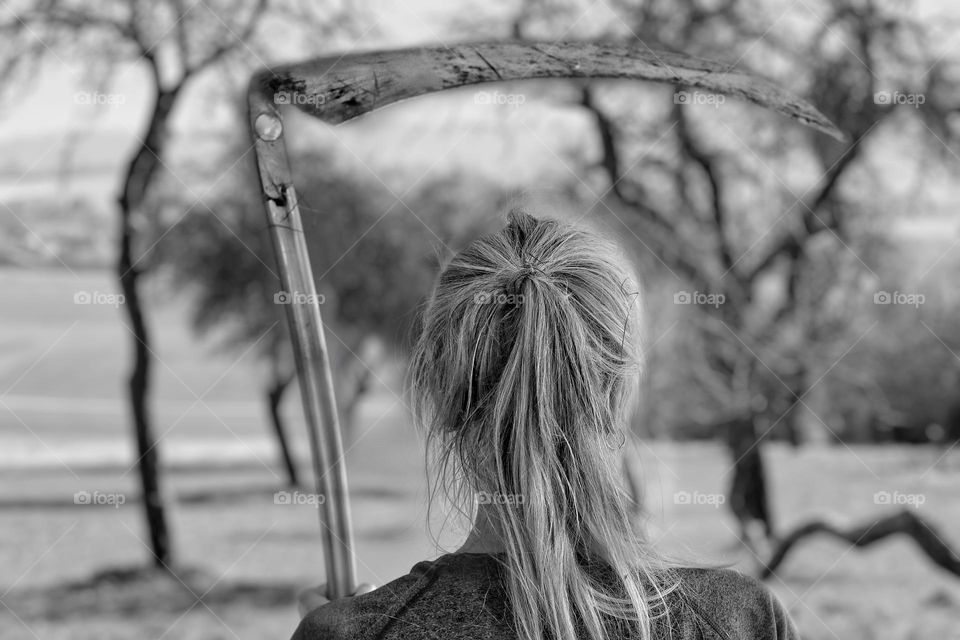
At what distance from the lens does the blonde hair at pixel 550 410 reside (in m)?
0.93

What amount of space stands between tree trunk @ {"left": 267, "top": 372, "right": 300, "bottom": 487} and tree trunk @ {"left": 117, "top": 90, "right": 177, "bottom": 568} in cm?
269

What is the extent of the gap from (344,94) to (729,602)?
780 mm

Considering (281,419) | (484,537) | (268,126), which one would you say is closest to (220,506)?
Result: (281,419)

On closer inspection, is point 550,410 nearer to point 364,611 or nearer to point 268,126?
point 364,611

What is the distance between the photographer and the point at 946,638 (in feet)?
19.9

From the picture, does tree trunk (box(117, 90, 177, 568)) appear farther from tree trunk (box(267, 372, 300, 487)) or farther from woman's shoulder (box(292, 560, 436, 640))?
woman's shoulder (box(292, 560, 436, 640))

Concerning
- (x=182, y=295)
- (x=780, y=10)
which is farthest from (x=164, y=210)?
(x=780, y=10)

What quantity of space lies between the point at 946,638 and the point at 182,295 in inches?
287

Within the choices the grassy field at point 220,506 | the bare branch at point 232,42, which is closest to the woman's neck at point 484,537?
the grassy field at point 220,506

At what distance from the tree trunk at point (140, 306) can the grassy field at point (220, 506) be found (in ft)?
1.03

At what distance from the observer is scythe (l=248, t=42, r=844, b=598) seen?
1210 millimetres

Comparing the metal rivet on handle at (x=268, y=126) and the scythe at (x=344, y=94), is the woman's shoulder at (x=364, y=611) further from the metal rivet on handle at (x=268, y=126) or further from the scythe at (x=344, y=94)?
the metal rivet on handle at (x=268, y=126)

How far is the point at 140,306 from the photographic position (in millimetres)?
6141

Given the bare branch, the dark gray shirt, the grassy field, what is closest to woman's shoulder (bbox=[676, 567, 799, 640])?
the dark gray shirt
